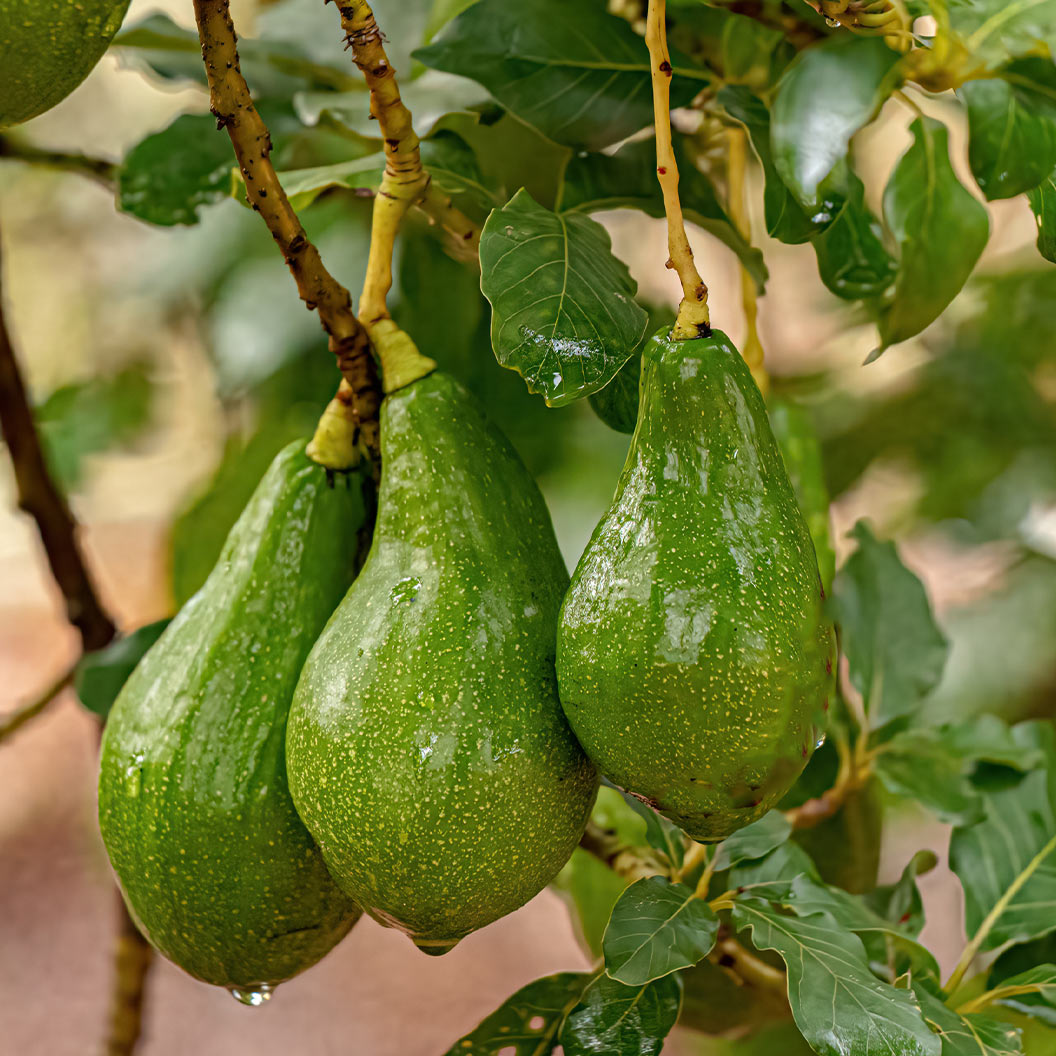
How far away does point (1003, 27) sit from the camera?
1.11ft

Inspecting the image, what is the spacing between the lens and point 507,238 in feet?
1.11

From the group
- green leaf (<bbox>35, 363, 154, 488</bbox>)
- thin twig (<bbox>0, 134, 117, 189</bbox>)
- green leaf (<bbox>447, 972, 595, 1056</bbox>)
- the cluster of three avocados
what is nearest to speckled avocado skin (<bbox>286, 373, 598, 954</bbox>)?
the cluster of three avocados

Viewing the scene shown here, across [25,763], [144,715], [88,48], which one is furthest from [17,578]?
[88,48]

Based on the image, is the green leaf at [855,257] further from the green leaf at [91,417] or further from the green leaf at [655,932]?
the green leaf at [91,417]

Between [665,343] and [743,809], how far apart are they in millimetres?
142

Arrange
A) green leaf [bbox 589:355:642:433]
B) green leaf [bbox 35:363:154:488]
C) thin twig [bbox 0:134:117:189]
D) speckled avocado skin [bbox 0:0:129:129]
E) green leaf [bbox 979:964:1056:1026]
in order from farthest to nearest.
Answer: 1. green leaf [bbox 35:363:154:488]
2. thin twig [bbox 0:134:117:189]
3. green leaf [bbox 979:964:1056:1026]
4. green leaf [bbox 589:355:642:433]
5. speckled avocado skin [bbox 0:0:129:129]

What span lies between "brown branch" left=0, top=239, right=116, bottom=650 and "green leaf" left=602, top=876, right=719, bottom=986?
1.35ft

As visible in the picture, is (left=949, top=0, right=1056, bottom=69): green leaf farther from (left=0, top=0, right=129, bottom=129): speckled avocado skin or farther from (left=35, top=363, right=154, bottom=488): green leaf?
(left=35, top=363, right=154, bottom=488): green leaf

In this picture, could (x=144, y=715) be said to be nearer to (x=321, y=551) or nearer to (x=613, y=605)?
(x=321, y=551)

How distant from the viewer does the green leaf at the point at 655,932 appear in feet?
1.20

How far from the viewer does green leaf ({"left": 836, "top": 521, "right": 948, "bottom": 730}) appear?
616mm

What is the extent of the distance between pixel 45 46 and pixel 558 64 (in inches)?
8.3

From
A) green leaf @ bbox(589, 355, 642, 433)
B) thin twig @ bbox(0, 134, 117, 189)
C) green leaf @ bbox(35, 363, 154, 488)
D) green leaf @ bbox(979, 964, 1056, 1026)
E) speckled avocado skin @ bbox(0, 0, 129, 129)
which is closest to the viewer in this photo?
speckled avocado skin @ bbox(0, 0, 129, 129)

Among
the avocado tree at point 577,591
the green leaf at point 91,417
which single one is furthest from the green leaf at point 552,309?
the green leaf at point 91,417
